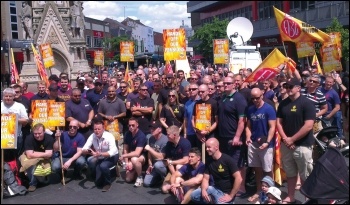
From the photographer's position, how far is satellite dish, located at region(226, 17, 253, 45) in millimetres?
19328

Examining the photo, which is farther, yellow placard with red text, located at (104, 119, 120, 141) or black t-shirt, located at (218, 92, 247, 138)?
yellow placard with red text, located at (104, 119, 120, 141)

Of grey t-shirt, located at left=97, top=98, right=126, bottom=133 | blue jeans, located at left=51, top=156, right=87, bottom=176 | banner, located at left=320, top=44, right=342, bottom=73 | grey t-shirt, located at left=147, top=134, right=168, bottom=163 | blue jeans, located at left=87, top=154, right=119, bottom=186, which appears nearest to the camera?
blue jeans, located at left=87, top=154, right=119, bottom=186

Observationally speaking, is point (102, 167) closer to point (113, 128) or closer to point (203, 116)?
point (113, 128)

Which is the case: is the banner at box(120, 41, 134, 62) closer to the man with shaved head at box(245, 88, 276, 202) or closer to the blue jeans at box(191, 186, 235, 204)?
the man with shaved head at box(245, 88, 276, 202)

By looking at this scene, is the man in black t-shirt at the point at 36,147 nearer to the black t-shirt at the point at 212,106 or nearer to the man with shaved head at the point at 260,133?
the black t-shirt at the point at 212,106

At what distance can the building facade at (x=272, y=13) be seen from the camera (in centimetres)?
2731

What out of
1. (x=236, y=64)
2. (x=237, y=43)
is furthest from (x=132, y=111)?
(x=237, y=43)

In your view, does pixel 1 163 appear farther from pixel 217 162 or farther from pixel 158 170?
pixel 217 162

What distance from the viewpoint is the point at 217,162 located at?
20.9 feet

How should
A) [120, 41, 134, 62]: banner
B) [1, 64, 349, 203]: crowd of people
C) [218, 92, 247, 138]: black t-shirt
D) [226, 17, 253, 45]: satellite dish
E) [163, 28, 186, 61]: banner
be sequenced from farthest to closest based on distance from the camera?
[226, 17, 253, 45]: satellite dish → [120, 41, 134, 62]: banner → [163, 28, 186, 61]: banner → [218, 92, 247, 138]: black t-shirt → [1, 64, 349, 203]: crowd of people

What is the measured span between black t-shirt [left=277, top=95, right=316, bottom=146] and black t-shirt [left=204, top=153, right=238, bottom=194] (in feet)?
3.15

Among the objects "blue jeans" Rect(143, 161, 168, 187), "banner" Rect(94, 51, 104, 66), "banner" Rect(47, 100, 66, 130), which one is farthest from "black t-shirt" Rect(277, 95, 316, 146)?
"banner" Rect(94, 51, 104, 66)

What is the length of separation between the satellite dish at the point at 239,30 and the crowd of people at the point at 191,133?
974cm

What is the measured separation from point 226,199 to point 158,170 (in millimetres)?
1824
